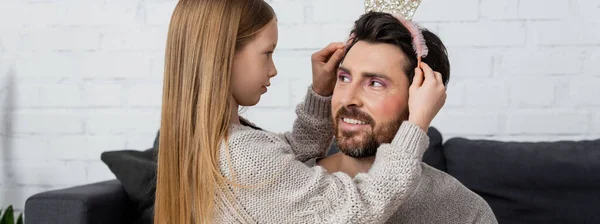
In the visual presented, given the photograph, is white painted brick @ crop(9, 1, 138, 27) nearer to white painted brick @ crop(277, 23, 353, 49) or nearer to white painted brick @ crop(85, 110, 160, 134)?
white painted brick @ crop(85, 110, 160, 134)

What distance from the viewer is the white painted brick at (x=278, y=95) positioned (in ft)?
9.71

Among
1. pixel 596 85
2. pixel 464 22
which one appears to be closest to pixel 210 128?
pixel 464 22

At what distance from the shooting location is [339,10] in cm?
290

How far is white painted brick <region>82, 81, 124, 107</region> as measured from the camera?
314 centimetres

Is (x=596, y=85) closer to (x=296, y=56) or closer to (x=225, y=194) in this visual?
(x=296, y=56)

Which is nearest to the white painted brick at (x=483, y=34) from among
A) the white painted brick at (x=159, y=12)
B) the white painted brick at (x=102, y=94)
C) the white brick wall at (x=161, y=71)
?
the white brick wall at (x=161, y=71)

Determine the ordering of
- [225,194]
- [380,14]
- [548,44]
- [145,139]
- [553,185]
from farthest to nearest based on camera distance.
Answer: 1. [145,139]
2. [548,44]
3. [553,185]
4. [380,14]
5. [225,194]

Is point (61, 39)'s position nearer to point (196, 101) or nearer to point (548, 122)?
point (196, 101)

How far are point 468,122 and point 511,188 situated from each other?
0.43m

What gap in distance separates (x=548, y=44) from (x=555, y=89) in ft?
0.55

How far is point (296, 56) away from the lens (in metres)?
2.94

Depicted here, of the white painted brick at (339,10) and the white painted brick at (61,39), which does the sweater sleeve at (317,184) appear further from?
the white painted brick at (61,39)

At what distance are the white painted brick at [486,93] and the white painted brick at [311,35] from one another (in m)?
0.51

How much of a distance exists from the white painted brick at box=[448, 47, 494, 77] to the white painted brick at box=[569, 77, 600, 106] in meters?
0.31
